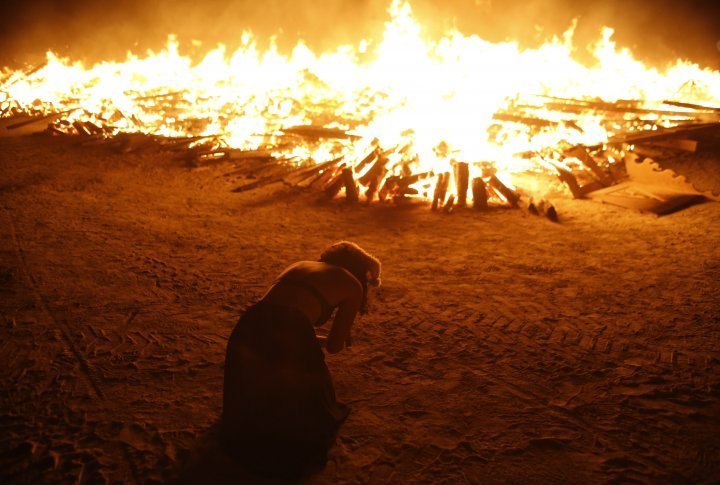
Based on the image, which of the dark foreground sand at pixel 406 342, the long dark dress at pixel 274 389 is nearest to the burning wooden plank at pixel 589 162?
the dark foreground sand at pixel 406 342

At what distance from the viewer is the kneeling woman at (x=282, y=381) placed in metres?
2.97

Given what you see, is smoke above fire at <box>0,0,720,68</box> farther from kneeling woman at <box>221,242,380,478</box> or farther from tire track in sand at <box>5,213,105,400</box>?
kneeling woman at <box>221,242,380,478</box>

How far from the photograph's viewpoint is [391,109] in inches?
493

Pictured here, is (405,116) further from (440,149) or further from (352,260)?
(352,260)

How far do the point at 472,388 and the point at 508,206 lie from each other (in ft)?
16.0

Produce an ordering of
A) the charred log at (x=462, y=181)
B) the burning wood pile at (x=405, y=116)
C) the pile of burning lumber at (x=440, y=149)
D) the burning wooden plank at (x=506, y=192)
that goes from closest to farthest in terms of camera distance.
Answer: the burning wooden plank at (x=506, y=192) < the charred log at (x=462, y=181) < the pile of burning lumber at (x=440, y=149) < the burning wood pile at (x=405, y=116)

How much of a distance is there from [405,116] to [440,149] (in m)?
2.27

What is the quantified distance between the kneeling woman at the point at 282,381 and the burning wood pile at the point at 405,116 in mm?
5361

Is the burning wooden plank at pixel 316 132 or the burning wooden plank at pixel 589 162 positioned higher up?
the burning wooden plank at pixel 316 132

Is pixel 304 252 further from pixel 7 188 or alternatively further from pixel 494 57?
pixel 494 57

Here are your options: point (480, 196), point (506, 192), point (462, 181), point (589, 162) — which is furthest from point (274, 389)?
point (589, 162)

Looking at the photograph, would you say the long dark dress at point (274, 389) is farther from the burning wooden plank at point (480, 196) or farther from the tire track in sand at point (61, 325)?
the burning wooden plank at point (480, 196)

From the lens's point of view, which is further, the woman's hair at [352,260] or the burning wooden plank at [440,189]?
the burning wooden plank at [440,189]

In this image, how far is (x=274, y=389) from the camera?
9.77ft
